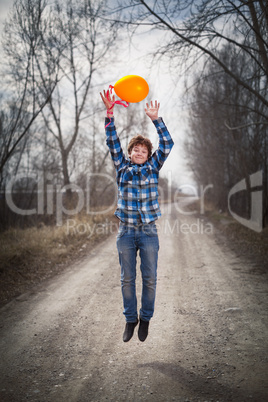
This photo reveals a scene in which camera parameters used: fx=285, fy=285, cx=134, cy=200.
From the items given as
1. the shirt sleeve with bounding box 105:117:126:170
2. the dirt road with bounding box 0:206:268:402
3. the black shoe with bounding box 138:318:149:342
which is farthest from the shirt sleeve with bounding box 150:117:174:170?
the dirt road with bounding box 0:206:268:402

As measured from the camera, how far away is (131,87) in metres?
3.25

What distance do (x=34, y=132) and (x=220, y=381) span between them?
13.3 metres

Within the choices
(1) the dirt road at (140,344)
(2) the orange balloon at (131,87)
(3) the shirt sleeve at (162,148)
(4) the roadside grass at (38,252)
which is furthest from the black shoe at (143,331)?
(4) the roadside grass at (38,252)

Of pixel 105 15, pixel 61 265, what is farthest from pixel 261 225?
pixel 105 15

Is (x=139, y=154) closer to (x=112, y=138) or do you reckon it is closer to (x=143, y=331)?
(x=112, y=138)

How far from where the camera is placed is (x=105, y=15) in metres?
5.88

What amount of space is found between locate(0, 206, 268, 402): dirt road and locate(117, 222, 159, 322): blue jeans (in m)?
0.55

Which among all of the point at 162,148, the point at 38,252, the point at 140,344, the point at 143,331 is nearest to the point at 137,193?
the point at 162,148

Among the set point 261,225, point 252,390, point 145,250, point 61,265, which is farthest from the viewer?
point 261,225

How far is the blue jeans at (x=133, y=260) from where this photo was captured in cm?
307

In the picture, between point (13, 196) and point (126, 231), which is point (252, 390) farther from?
point (13, 196)

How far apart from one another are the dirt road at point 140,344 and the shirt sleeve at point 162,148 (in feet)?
6.95

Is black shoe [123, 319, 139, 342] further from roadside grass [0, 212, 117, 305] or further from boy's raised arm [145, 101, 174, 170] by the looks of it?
roadside grass [0, 212, 117, 305]

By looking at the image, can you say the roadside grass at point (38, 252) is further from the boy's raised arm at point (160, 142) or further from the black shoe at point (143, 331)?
the boy's raised arm at point (160, 142)
